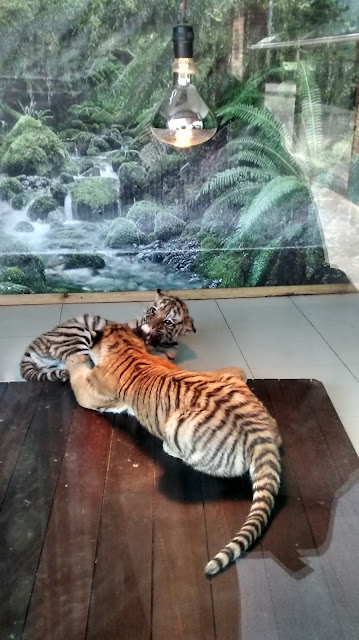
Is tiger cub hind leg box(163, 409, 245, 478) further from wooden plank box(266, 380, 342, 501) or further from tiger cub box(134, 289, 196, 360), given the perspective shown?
tiger cub box(134, 289, 196, 360)

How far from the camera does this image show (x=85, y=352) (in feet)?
9.66

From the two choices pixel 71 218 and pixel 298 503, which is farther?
pixel 71 218

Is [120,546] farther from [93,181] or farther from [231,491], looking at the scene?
[93,181]

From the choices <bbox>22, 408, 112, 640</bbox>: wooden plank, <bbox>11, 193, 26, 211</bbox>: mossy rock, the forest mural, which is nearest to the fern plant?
the forest mural

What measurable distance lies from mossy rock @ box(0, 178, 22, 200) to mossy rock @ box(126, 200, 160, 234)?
2.54 ft

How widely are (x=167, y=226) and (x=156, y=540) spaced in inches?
107

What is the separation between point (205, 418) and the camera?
2.13 meters

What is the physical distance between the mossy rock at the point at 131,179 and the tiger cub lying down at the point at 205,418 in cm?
177

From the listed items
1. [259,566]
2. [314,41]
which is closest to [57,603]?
[259,566]

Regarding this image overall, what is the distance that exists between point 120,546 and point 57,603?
27 centimetres

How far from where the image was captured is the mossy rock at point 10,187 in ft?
13.3

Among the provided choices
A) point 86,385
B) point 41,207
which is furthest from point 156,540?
point 41,207

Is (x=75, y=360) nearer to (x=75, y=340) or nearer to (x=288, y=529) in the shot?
(x=75, y=340)

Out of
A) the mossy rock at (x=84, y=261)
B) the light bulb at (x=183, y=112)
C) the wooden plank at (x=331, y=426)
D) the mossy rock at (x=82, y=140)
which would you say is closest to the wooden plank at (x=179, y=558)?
the wooden plank at (x=331, y=426)
